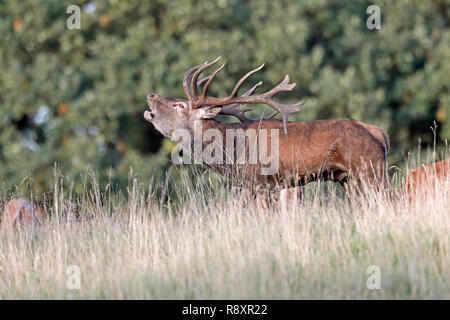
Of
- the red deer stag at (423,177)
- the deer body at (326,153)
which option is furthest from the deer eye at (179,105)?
the red deer stag at (423,177)

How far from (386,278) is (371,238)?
829 millimetres

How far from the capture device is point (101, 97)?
20.0 meters

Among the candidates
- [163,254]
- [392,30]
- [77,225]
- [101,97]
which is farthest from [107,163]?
[163,254]

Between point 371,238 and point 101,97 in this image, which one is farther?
point 101,97

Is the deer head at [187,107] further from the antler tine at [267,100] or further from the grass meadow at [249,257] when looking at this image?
the grass meadow at [249,257]

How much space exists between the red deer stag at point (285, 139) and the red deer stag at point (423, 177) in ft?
1.06

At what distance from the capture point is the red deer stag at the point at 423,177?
9766 millimetres

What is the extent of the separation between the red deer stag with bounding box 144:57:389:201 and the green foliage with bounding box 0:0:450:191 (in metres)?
7.61

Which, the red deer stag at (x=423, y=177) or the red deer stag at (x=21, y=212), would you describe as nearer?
the red deer stag at (x=423, y=177)

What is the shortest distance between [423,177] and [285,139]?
69.4 inches

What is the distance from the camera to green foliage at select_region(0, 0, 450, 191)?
65.8 feet

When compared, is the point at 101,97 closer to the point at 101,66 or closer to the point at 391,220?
Result: the point at 101,66

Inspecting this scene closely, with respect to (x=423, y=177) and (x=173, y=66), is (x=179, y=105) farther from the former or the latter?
(x=173, y=66)

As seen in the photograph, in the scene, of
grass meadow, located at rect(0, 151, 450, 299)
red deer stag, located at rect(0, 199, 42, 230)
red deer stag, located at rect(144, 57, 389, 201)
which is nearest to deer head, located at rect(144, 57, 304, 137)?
red deer stag, located at rect(144, 57, 389, 201)
